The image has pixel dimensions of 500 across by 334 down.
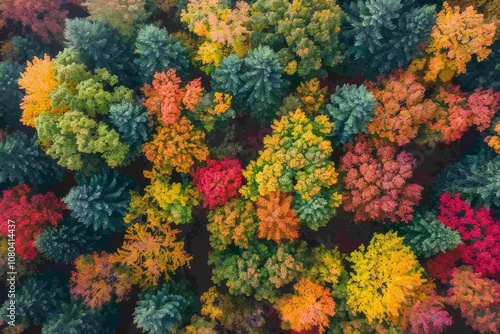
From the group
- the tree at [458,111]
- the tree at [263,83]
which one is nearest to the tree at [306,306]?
the tree at [263,83]

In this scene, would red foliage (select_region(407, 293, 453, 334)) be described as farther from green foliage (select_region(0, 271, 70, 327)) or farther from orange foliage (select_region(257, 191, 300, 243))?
green foliage (select_region(0, 271, 70, 327))

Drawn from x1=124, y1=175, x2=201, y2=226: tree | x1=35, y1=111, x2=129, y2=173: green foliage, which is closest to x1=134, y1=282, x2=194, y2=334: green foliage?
x1=124, y1=175, x2=201, y2=226: tree

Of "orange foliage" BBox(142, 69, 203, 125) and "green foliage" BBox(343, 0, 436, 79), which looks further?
"orange foliage" BBox(142, 69, 203, 125)

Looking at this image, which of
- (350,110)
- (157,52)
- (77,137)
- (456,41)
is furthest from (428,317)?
(77,137)

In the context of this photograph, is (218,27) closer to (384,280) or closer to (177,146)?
(177,146)

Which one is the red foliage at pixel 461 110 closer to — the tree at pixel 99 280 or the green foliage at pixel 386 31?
the green foliage at pixel 386 31

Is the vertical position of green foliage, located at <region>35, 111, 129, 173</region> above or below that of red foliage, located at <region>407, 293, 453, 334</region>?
above
